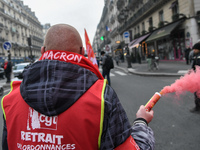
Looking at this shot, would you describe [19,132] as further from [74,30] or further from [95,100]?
[74,30]

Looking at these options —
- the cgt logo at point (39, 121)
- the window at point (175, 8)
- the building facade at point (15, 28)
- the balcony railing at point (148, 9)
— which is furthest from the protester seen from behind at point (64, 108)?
the building facade at point (15, 28)

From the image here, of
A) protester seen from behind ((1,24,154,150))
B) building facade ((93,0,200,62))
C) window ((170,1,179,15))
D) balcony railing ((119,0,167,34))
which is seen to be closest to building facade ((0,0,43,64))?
balcony railing ((119,0,167,34))

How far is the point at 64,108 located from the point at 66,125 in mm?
95

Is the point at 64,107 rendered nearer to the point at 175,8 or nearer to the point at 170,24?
the point at 170,24

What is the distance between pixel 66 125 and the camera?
904mm

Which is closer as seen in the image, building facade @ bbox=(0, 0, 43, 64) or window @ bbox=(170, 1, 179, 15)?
window @ bbox=(170, 1, 179, 15)

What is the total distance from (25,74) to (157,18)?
888 inches

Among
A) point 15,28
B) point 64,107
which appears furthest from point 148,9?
point 15,28

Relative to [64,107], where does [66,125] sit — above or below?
below

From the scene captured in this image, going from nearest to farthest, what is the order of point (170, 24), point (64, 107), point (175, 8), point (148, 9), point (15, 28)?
1. point (64, 107)
2. point (175, 8)
3. point (170, 24)
4. point (148, 9)
5. point (15, 28)

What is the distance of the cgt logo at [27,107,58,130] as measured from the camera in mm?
922

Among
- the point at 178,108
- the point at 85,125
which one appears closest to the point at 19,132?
the point at 85,125

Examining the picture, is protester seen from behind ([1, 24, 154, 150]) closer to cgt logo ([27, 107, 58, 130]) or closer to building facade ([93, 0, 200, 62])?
cgt logo ([27, 107, 58, 130])

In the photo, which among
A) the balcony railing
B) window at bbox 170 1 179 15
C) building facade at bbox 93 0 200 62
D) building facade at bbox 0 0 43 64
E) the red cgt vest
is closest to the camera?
the red cgt vest
